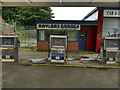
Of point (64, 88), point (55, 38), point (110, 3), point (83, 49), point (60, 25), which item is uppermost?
point (110, 3)

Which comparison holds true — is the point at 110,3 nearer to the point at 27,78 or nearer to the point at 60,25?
the point at 60,25

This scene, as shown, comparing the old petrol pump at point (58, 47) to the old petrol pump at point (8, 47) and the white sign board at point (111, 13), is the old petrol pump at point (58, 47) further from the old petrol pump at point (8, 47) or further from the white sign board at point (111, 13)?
the white sign board at point (111, 13)

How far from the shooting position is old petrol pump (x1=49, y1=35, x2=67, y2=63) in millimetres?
8016

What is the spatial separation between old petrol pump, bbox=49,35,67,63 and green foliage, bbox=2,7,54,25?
729 inches

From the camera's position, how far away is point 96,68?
7.60 meters

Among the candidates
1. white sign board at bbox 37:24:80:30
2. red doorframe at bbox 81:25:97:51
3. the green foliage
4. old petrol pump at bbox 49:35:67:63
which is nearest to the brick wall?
white sign board at bbox 37:24:80:30

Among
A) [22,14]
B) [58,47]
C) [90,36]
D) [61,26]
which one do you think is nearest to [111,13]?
[90,36]

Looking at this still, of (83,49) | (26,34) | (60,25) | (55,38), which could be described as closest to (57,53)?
(55,38)

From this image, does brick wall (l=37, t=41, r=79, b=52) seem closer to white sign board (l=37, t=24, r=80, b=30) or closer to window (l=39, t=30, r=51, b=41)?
window (l=39, t=30, r=51, b=41)

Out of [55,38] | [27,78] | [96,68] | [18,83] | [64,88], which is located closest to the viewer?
[64,88]

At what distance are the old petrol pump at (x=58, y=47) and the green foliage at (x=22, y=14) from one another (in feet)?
60.8

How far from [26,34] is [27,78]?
32.1ft

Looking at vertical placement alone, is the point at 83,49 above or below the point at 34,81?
above

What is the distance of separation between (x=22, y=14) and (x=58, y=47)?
73.3 ft
